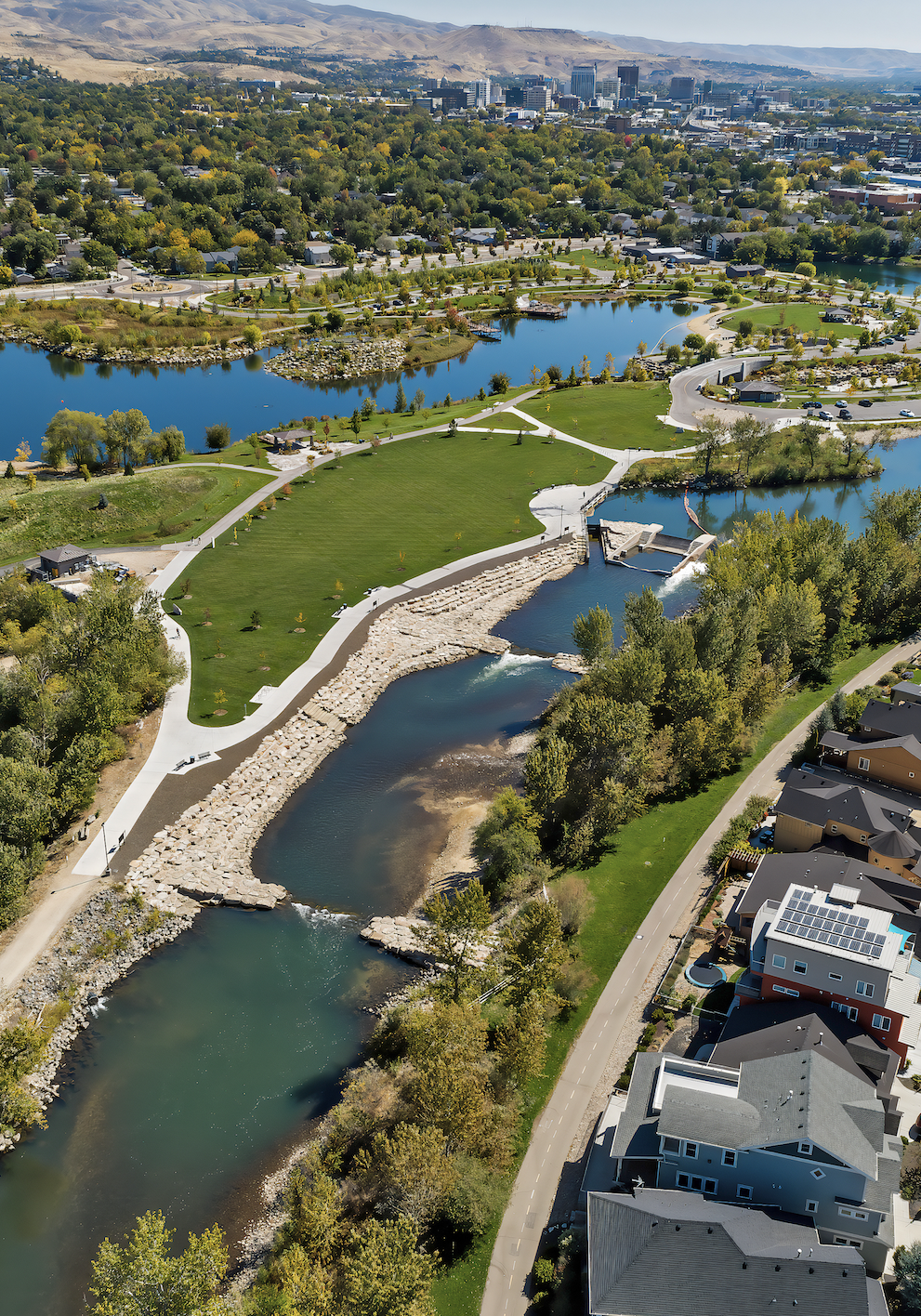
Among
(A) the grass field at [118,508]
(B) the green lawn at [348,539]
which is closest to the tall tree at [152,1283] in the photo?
(B) the green lawn at [348,539]

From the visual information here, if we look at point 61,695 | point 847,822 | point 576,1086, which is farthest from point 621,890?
point 61,695

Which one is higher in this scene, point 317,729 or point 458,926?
point 458,926

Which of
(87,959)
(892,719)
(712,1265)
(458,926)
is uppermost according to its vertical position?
(892,719)

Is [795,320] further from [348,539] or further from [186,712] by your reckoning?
[186,712]

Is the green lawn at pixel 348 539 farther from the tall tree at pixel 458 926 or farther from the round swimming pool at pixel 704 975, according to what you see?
the round swimming pool at pixel 704 975

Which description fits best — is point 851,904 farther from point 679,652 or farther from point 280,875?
point 280,875

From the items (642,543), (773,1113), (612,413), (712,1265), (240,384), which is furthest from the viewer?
(240,384)
